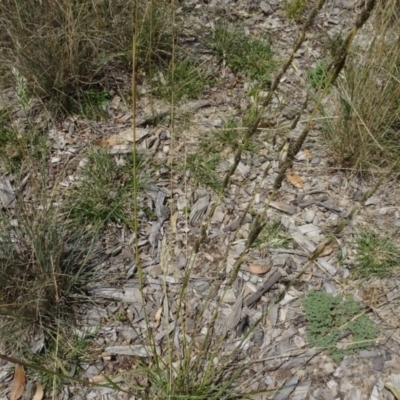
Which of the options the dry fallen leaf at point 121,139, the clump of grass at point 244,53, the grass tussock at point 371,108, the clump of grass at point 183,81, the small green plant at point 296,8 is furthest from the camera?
the small green plant at point 296,8

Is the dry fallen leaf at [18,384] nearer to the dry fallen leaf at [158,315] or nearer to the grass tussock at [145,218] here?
the grass tussock at [145,218]

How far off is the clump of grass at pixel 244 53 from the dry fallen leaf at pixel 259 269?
1.11 m

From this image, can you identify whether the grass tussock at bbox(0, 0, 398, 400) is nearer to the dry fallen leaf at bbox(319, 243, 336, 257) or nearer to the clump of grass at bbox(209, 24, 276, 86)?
the clump of grass at bbox(209, 24, 276, 86)

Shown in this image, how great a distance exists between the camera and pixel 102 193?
6.94 ft

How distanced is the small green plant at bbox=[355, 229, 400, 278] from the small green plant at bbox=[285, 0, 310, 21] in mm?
1589

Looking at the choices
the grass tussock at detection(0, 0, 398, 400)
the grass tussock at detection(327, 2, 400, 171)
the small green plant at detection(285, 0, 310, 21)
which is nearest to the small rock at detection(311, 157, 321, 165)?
the grass tussock at detection(327, 2, 400, 171)

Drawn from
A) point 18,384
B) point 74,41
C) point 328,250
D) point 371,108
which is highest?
point 371,108

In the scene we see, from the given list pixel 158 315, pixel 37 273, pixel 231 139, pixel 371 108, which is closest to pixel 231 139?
pixel 231 139

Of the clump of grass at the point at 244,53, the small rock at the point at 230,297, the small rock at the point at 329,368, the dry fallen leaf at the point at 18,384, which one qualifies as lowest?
the dry fallen leaf at the point at 18,384

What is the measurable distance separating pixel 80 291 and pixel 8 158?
0.78 metres

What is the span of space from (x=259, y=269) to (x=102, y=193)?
74 cm

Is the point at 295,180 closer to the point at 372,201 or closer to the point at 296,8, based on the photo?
the point at 372,201

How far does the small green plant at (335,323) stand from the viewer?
177 cm

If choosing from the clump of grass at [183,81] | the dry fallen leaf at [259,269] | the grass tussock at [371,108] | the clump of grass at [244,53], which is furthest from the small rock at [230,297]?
the clump of grass at [244,53]
